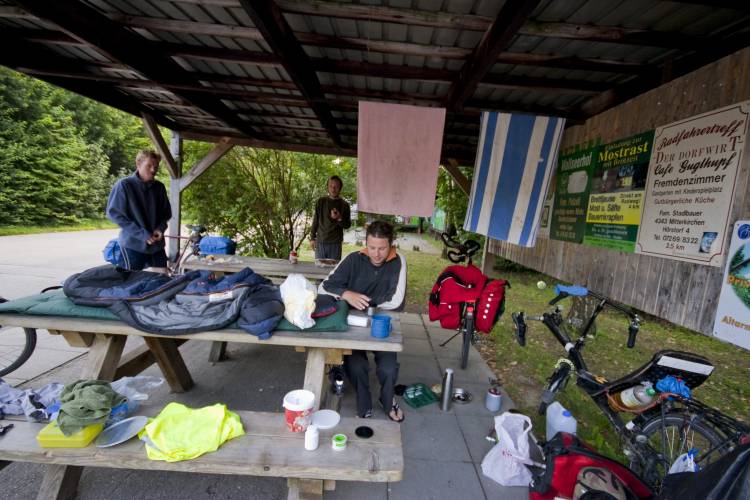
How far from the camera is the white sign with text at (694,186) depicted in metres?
2.11

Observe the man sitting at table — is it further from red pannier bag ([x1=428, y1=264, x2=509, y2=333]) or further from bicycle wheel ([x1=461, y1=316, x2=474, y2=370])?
bicycle wheel ([x1=461, y1=316, x2=474, y2=370])

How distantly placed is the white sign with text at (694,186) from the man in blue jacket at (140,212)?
13.8 ft

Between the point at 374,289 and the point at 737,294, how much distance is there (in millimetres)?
2322

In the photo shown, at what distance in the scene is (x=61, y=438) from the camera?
140cm

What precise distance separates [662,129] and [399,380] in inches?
122

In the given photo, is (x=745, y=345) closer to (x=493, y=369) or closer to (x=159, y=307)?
(x=493, y=369)

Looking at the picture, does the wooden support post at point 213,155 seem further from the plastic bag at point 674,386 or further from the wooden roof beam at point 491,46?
the plastic bag at point 674,386

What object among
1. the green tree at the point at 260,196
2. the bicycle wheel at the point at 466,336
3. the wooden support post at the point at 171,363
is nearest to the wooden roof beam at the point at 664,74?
the bicycle wheel at the point at 466,336

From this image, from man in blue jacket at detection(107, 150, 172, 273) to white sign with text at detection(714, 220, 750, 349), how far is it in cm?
426

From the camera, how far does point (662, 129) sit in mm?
2637

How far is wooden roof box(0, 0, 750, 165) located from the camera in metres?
2.16

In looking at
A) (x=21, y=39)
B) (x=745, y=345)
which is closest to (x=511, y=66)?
(x=745, y=345)

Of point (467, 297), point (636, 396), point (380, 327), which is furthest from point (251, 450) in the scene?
point (467, 297)

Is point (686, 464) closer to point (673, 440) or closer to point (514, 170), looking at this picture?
point (673, 440)
